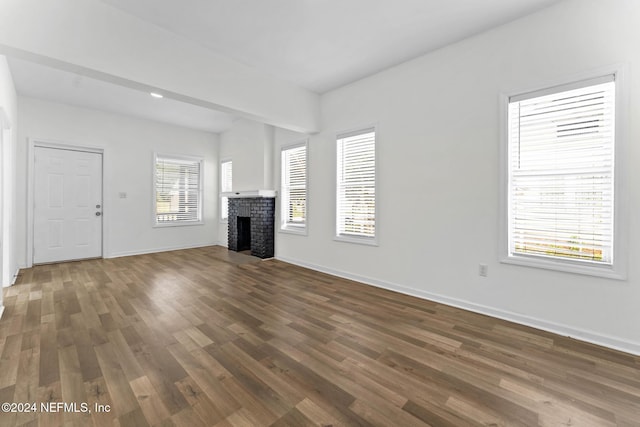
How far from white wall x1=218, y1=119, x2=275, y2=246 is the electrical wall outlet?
3972 millimetres

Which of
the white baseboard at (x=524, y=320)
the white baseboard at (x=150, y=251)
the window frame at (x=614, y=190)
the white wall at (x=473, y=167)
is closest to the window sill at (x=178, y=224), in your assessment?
the white baseboard at (x=150, y=251)

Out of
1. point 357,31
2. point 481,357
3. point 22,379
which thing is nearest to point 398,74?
point 357,31

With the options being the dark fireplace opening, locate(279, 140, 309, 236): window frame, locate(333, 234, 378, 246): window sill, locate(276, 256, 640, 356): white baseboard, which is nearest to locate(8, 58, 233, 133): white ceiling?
locate(279, 140, 309, 236): window frame

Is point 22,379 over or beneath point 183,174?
beneath

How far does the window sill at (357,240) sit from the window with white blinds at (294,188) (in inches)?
33.9

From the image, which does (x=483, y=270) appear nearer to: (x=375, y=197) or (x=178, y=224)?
(x=375, y=197)

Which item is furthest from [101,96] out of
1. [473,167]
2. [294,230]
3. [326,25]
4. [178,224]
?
[473,167]

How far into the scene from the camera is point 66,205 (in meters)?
5.13

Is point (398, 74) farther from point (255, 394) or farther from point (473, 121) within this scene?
point (255, 394)

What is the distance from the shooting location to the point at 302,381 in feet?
5.91

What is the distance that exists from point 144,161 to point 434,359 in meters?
6.58

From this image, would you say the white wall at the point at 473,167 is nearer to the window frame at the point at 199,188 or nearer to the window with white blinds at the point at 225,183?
the window with white blinds at the point at 225,183

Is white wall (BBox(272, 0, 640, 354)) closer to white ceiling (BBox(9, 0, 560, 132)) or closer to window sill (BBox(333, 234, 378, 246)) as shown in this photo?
window sill (BBox(333, 234, 378, 246))

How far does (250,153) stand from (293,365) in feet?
15.7
